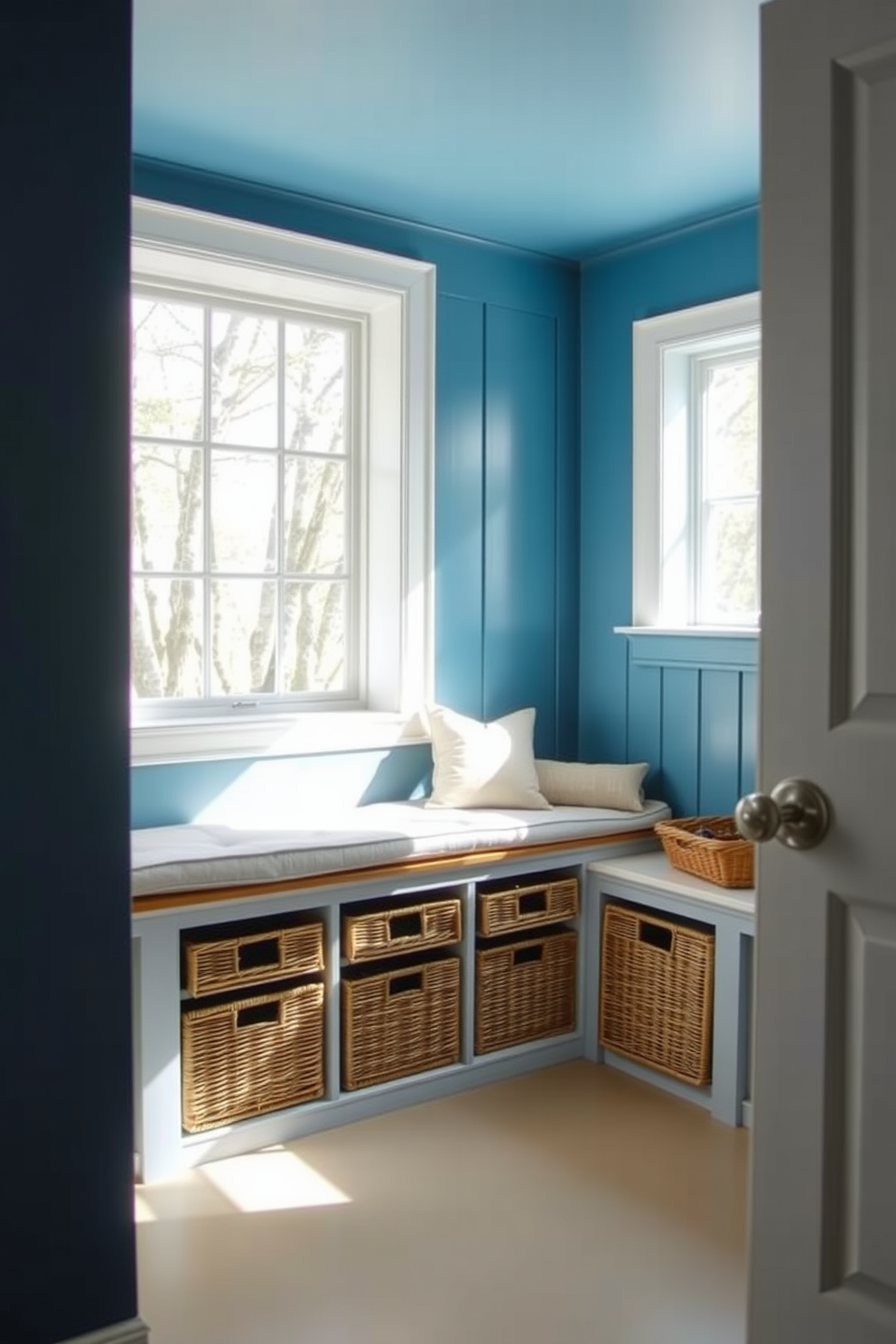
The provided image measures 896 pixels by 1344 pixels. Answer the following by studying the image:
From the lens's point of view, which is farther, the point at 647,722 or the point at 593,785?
the point at 647,722

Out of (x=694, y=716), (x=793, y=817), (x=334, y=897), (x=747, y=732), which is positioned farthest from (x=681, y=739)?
(x=793, y=817)

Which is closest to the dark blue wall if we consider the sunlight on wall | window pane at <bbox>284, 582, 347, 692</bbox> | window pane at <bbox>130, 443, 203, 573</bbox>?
the sunlight on wall

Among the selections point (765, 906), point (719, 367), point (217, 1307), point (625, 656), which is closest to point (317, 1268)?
point (217, 1307)

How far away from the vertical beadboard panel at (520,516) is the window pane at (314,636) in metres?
0.51

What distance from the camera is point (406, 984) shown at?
11.2 ft

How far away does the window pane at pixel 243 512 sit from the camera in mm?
3721

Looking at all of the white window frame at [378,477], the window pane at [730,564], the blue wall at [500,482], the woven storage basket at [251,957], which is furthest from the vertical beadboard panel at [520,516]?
the woven storage basket at [251,957]

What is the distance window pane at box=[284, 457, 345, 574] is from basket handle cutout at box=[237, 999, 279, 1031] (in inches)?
55.3

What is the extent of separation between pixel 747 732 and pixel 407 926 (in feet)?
3.94

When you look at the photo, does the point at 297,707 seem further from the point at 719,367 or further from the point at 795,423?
the point at 795,423

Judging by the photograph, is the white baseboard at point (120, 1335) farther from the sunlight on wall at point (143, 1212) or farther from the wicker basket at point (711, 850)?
the wicker basket at point (711, 850)

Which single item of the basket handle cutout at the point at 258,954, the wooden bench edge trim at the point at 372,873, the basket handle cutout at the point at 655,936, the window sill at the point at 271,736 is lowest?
the basket handle cutout at the point at 655,936

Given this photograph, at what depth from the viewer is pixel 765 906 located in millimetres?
1591

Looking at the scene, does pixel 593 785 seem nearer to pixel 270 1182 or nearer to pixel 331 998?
pixel 331 998
